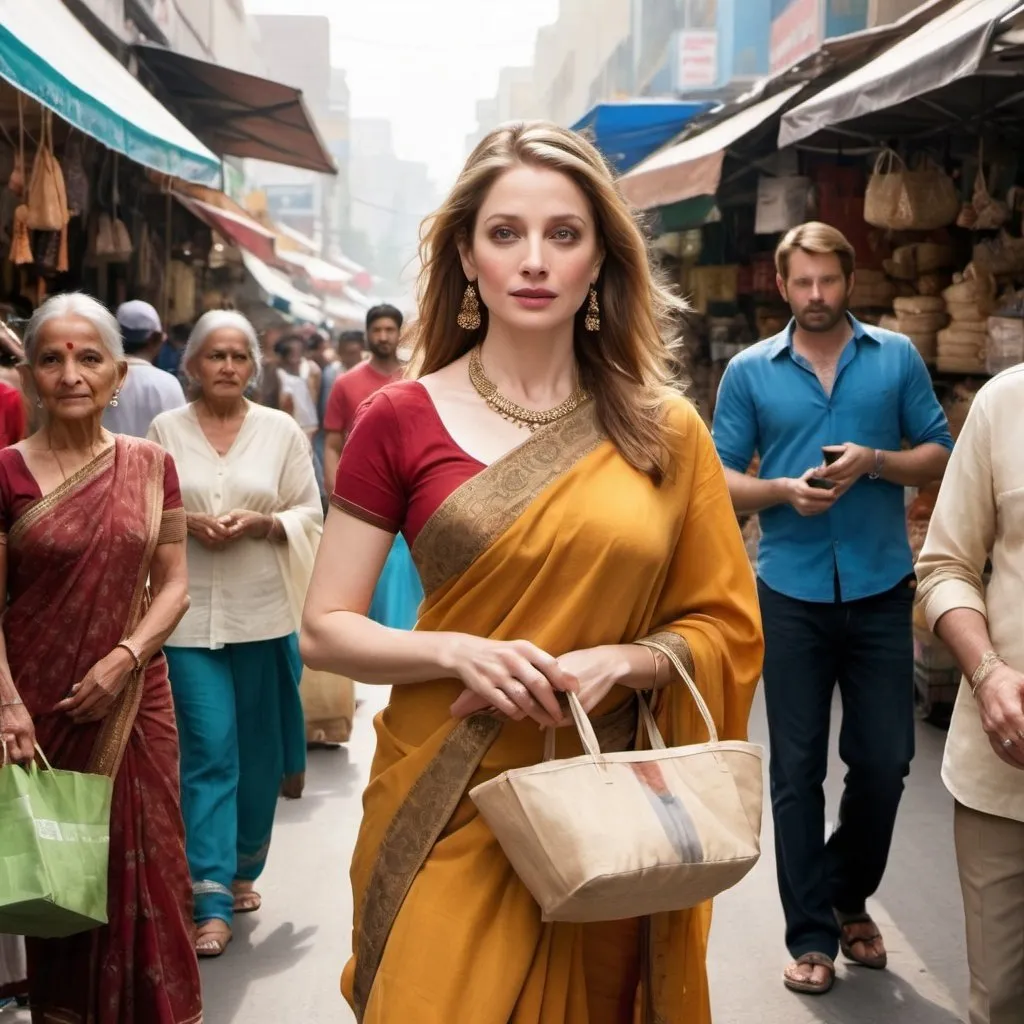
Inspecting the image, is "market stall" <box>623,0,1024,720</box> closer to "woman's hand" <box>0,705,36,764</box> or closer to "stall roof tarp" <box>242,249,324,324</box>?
"woman's hand" <box>0,705,36,764</box>

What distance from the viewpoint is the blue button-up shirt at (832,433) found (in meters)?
4.67

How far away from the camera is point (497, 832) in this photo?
239 centimetres

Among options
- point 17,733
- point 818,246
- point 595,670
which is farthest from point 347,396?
point 595,670

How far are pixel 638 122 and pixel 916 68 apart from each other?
9163mm

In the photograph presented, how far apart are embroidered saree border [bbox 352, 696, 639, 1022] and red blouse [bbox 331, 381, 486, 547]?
0.35 meters

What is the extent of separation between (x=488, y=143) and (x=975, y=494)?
47.9 inches

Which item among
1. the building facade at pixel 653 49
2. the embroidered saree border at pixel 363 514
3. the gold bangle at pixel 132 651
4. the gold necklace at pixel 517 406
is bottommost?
the gold bangle at pixel 132 651

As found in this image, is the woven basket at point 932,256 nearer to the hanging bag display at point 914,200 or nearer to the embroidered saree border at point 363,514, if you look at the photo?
the hanging bag display at point 914,200

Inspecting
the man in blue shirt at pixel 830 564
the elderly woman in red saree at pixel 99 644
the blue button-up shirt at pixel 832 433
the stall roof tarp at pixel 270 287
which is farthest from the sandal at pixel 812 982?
the stall roof tarp at pixel 270 287

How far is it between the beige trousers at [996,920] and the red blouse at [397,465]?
1.29 metres

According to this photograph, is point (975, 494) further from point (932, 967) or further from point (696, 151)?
point (696, 151)

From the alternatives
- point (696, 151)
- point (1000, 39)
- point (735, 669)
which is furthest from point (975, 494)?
point (696, 151)

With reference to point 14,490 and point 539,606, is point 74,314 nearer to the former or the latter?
point 14,490

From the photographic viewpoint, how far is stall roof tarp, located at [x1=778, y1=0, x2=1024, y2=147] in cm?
538
